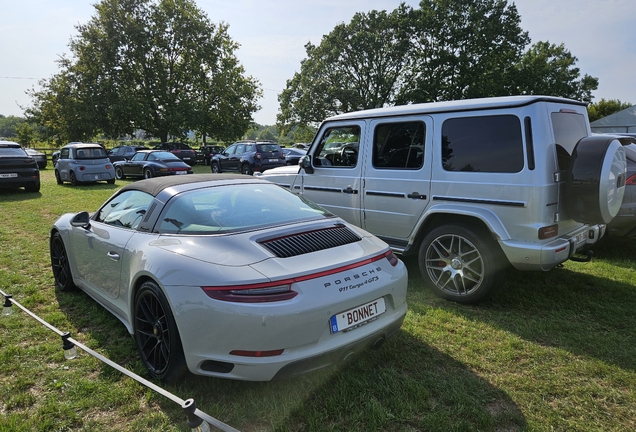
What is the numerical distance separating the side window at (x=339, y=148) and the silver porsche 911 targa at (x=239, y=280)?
1.93 m

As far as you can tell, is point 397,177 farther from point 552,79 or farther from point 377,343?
point 552,79

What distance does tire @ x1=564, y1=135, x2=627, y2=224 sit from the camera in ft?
12.5

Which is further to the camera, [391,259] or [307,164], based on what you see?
[307,164]

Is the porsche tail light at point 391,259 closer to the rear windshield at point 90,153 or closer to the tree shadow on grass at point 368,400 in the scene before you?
the tree shadow on grass at point 368,400

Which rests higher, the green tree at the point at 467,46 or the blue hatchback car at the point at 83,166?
the green tree at the point at 467,46

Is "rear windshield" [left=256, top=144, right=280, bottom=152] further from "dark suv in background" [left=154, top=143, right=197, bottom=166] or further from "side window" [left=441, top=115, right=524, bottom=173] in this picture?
"side window" [left=441, top=115, right=524, bottom=173]

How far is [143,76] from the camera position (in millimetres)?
35062

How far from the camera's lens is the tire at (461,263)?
4172mm

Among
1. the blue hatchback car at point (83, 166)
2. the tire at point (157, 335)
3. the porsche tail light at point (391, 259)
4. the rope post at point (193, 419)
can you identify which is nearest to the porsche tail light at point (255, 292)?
the tire at point (157, 335)

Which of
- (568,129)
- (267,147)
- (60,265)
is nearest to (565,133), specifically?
(568,129)

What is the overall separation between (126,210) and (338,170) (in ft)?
9.17

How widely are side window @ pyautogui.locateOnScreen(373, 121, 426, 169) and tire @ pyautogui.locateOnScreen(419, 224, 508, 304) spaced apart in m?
0.91

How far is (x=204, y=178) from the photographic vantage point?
146 inches

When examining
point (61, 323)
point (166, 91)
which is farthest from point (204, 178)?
point (166, 91)
